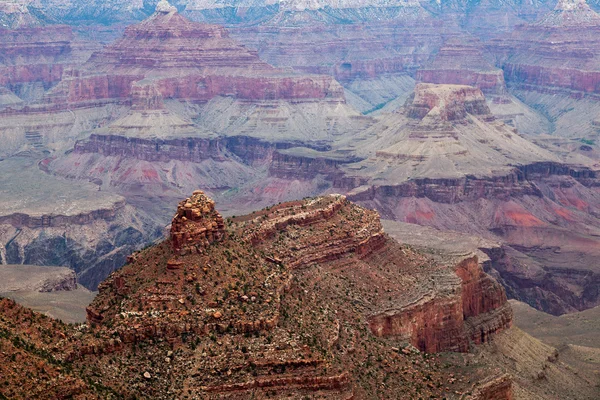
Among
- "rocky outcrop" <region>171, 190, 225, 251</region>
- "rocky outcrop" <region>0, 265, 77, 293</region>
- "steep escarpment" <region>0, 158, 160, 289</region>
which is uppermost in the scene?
"rocky outcrop" <region>171, 190, 225, 251</region>

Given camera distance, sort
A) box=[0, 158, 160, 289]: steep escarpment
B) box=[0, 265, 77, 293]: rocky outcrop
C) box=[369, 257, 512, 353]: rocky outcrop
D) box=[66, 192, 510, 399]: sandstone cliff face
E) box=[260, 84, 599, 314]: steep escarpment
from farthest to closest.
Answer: box=[260, 84, 599, 314]: steep escarpment < box=[0, 158, 160, 289]: steep escarpment < box=[0, 265, 77, 293]: rocky outcrop < box=[369, 257, 512, 353]: rocky outcrop < box=[66, 192, 510, 399]: sandstone cliff face

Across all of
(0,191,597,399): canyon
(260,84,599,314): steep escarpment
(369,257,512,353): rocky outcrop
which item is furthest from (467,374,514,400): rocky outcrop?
(260,84,599,314): steep escarpment

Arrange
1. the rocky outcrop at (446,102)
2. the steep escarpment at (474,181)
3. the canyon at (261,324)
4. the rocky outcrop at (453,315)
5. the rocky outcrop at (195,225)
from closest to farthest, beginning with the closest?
the canyon at (261,324) → the rocky outcrop at (195,225) → the rocky outcrop at (453,315) → the steep escarpment at (474,181) → the rocky outcrop at (446,102)

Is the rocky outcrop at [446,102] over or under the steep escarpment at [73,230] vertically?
over

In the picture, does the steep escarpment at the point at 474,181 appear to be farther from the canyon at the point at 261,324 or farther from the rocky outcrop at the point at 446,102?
the canyon at the point at 261,324

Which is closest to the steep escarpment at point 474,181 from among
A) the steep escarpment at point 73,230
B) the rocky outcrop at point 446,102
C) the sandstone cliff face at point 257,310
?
the rocky outcrop at point 446,102

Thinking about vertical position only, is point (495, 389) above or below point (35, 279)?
above

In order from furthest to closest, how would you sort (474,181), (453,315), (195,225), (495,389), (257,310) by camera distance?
(474,181)
(453,315)
(495,389)
(195,225)
(257,310)

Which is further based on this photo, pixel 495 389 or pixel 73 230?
pixel 73 230

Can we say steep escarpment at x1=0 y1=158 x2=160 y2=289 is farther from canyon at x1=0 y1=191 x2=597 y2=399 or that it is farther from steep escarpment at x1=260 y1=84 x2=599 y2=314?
canyon at x1=0 y1=191 x2=597 y2=399

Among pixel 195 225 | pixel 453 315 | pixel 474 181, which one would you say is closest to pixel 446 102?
pixel 474 181

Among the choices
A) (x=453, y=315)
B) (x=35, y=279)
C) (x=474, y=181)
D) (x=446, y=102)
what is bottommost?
(x=474, y=181)

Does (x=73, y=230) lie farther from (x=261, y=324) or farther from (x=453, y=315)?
(x=261, y=324)
